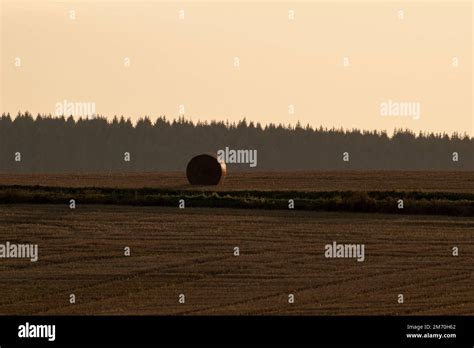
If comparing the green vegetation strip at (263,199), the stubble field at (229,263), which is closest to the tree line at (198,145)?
the green vegetation strip at (263,199)

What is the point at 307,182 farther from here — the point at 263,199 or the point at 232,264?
the point at 232,264

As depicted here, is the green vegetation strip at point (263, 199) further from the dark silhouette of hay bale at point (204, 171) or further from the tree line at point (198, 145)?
the tree line at point (198, 145)

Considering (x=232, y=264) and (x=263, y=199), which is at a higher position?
(x=263, y=199)

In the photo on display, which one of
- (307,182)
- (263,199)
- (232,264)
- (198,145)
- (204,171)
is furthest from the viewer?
(198,145)

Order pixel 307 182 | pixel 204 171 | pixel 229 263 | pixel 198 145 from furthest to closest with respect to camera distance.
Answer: pixel 198 145
pixel 307 182
pixel 204 171
pixel 229 263

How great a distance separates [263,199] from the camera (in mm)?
50062

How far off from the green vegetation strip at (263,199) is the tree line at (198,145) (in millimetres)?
97025

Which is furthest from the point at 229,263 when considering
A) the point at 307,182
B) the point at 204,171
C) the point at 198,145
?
the point at 198,145

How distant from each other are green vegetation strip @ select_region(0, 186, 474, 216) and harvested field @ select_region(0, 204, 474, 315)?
1.73 meters

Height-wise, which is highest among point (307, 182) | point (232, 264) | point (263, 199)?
point (307, 182)

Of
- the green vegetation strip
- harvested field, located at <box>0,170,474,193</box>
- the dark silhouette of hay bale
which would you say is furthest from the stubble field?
harvested field, located at <box>0,170,474,193</box>

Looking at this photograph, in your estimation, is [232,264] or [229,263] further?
[229,263]

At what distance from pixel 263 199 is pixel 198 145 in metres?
114
